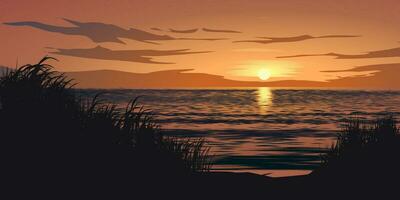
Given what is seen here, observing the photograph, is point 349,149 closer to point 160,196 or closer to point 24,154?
point 160,196

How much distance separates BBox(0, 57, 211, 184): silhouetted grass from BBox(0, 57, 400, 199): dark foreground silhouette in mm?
17

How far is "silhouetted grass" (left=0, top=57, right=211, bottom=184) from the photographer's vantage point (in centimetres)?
1034

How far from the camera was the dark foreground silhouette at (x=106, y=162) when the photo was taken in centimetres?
1017

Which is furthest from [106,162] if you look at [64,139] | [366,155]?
[366,155]

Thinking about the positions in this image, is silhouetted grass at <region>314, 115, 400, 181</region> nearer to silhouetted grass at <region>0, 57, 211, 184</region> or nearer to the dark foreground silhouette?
the dark foreground silhouette

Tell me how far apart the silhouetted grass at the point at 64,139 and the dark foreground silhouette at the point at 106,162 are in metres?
0.02

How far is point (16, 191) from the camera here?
9984 millimetres

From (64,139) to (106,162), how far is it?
0.84 meters

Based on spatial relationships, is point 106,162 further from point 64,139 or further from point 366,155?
point 366,155

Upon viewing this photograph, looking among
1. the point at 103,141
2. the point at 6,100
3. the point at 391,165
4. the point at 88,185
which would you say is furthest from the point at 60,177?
the point at 391,165

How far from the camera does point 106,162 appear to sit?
1060 centimetres

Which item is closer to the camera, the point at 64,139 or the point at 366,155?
the point at 64,139

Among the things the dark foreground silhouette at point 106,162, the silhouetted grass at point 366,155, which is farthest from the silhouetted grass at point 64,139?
the silhouetted grass at point 366,155

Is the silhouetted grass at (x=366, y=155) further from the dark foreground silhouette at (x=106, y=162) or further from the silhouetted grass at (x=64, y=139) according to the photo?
the silhouetted grass at (x=64, y=139)
